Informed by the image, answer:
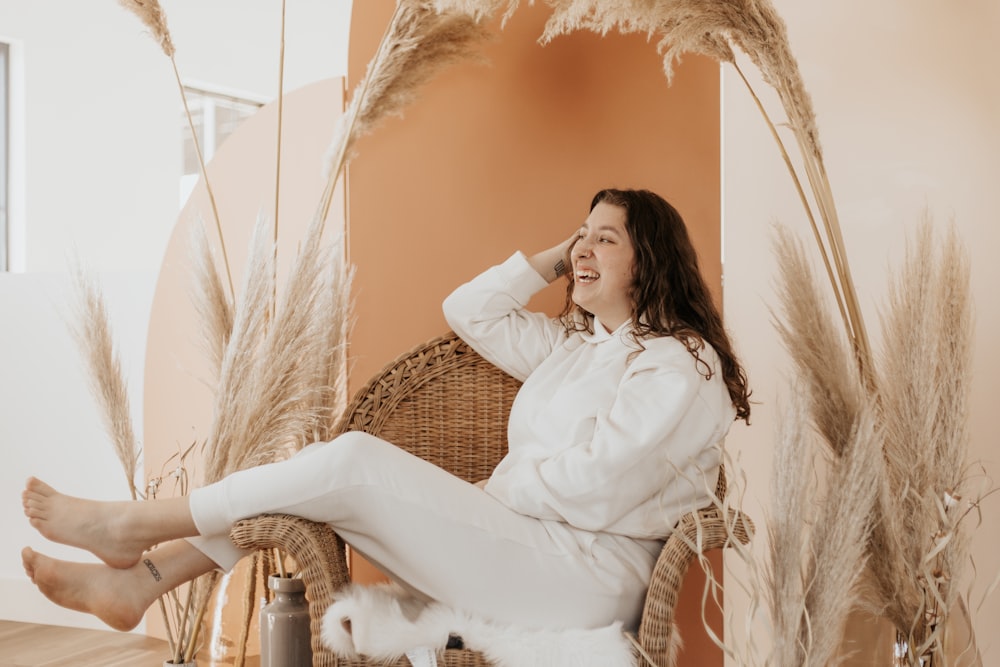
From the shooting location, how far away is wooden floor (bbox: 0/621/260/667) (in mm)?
3082

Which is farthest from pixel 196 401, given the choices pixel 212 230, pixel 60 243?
pixel 60 243

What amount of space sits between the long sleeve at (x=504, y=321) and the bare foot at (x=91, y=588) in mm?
960

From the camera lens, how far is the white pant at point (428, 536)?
6.15 ft

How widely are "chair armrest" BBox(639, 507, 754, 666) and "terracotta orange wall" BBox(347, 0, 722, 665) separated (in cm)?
104

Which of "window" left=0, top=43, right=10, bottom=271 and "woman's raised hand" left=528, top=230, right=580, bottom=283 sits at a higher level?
"window" left=0, top=43, right=10, bottom=271

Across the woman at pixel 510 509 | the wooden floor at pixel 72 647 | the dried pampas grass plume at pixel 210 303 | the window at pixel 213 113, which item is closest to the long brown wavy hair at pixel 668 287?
the woman at pixel 510 509

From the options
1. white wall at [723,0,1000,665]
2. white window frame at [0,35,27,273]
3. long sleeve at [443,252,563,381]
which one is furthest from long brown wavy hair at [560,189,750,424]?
white window frame at [0,35,27,273]

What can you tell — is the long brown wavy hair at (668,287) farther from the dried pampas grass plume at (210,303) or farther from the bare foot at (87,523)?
the bare foot at (87,523)

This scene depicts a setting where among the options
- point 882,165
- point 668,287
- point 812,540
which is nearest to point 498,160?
point 668,287

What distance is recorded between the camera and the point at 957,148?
232cm

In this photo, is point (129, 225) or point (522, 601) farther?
point (129, 225)

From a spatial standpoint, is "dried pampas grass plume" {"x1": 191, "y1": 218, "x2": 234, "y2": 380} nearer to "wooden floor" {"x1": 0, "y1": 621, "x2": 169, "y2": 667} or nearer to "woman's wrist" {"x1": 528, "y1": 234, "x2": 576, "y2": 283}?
"woman's wrist" {"x1": 528, "y1": 234, "x2": 576, "y2": 283}

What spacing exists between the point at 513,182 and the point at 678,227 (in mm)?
585

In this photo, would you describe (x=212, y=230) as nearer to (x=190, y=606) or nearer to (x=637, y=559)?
(x=190, y=606)
